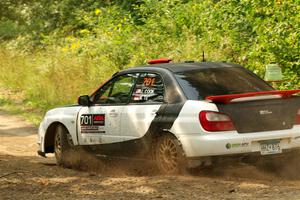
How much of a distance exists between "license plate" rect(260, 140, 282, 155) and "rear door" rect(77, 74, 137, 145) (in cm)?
196

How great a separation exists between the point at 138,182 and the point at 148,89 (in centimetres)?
140

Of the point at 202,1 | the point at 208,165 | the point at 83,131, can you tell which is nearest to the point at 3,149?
the point at 83,131

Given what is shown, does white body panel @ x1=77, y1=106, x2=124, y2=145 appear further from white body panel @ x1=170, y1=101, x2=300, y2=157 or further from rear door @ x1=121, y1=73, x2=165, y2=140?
white body panel @ x1=170, y1=101, x2=300, y2=157

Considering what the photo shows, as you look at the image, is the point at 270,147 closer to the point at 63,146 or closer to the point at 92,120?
the point at 92,120

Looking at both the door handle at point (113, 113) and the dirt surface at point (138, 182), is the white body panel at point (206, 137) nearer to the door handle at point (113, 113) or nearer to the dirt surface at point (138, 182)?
the dirt surface at point (138, 182)

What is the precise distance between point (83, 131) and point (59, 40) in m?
14.6

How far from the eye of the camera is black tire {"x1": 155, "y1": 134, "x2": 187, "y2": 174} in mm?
7855

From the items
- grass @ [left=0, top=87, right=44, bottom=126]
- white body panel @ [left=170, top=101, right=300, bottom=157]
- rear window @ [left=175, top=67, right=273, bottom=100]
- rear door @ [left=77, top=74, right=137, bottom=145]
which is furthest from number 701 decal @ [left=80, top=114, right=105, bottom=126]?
grass @ [left=0, top=87, right=44, bottom=126]

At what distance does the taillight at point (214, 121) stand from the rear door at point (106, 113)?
1550mm

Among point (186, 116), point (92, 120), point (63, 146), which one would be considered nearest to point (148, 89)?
point (186, 116)

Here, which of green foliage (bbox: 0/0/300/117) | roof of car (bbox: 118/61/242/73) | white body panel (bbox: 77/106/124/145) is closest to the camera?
roof of car (bbox: 118/61/242/73)

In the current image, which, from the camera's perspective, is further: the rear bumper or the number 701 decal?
the number 701 decal

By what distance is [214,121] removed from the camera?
765 centimetres

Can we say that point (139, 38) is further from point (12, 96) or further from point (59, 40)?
point (59, 40)
